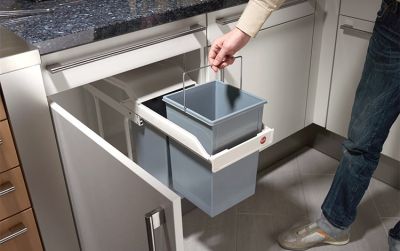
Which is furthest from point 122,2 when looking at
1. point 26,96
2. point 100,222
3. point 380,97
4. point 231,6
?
point 380,97

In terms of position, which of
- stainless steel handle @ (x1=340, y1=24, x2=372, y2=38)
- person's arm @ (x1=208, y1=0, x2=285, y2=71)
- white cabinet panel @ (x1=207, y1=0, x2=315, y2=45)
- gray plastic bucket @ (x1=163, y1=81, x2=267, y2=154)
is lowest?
gray plastic bucket @ (x1=163, y1=81, x2=267, y2=154)

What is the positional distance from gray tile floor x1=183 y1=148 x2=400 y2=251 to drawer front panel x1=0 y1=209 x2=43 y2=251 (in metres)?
0.61

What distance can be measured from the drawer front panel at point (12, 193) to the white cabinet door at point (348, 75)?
124cm

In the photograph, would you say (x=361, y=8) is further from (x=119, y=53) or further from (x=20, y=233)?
(x=20, y=233)

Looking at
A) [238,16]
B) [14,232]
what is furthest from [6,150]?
[238,16]

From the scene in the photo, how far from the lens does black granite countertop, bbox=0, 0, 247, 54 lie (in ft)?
3.54

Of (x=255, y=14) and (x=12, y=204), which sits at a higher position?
(x=255, y=14)

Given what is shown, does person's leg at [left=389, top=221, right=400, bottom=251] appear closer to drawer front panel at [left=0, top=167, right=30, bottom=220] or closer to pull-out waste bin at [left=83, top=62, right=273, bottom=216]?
pull-out waste bin at [left=83, top=62, right=273, bottom=216]

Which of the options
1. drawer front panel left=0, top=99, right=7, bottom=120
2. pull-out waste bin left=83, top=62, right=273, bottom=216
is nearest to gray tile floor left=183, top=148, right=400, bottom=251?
pull-out waste bin left=83, top=62, right=273, bottom=216

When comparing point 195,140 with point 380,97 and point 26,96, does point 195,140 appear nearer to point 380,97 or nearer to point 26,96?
point 26,96

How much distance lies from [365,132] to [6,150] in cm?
100

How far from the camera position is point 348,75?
177 cm

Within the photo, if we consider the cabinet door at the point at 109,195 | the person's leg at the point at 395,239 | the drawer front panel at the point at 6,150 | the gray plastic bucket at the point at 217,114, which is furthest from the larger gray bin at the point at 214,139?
the person's leg at the point at 395,239

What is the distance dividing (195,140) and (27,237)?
51cm
